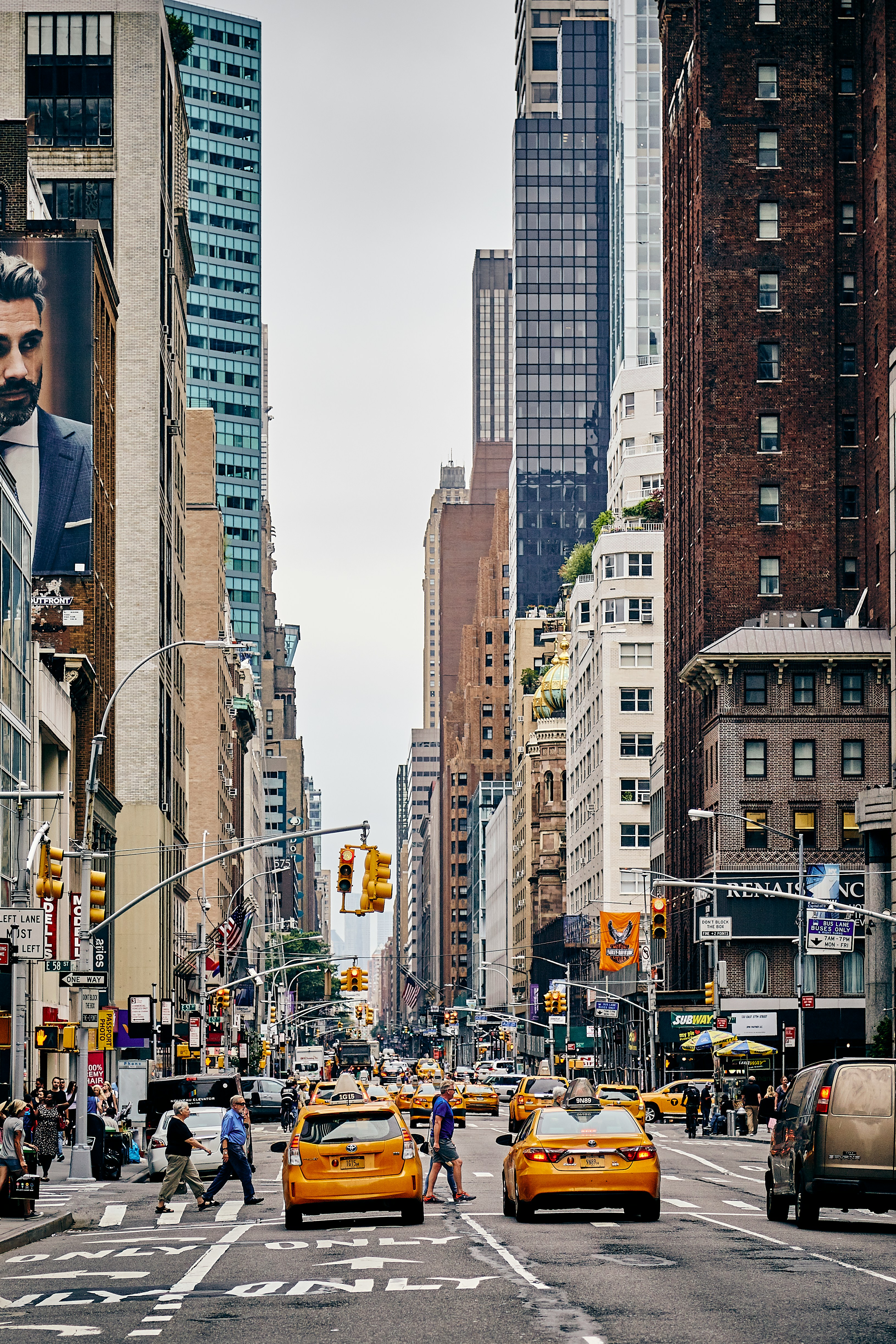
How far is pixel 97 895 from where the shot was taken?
136 feet

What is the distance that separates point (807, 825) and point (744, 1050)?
21718 mm

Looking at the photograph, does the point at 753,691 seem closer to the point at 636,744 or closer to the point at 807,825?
the point at 807,825

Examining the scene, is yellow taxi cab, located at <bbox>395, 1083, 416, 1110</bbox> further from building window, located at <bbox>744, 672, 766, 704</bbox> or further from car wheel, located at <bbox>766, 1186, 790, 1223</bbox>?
building window, located at <bbox>744, 672, 766, 704</bbox>

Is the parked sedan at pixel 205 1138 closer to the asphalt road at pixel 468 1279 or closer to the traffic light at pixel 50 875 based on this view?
the traffic light at pixel 50 875

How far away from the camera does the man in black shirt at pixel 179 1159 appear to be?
34.1 meters

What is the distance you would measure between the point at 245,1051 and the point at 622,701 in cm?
3242

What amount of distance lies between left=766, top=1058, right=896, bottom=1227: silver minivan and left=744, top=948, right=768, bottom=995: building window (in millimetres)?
67671

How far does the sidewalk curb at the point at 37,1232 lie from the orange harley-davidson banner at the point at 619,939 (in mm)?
68091

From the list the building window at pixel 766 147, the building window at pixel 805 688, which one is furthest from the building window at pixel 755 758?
the building window at pixel 766 147

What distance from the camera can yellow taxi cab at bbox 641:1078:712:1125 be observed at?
79562 mm

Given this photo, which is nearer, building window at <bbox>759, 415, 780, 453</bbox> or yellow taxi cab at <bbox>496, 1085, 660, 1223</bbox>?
yellow taxi cab at <bbox>496, 1085, 660, 1223</bbox>

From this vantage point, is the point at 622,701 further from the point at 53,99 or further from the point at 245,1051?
the point at 53,99

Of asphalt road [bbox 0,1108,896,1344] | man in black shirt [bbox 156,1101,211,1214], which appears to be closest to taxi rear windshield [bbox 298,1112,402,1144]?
asphalt road [bbox 0,1108,896,1344]

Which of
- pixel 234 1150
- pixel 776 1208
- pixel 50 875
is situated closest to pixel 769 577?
pixel 50 875
